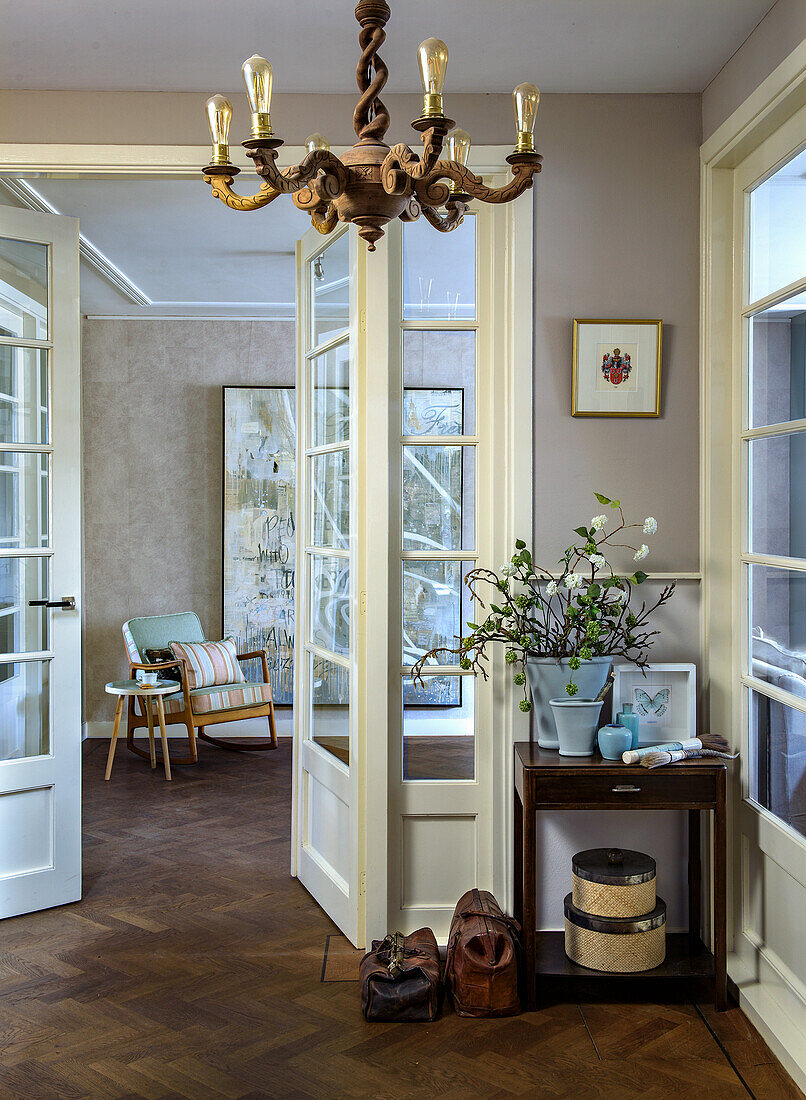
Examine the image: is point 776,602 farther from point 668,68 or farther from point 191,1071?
point 191,1071

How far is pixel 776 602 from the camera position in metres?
2.66

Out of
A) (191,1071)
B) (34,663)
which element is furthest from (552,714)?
(34,663)

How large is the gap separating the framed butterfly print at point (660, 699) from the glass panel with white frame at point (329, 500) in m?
0.93

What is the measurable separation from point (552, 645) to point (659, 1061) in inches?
45.1

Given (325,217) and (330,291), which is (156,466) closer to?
(330,291)

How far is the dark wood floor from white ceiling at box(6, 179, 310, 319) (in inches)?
104

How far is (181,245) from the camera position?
475 centimetres

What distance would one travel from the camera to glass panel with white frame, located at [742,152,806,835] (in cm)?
250

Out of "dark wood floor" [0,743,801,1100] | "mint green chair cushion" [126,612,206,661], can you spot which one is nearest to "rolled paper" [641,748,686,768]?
"dark wood floor" [0,743,801,1100]

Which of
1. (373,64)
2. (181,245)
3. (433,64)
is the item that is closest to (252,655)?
(181,245)

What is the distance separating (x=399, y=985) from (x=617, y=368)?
1983 mm

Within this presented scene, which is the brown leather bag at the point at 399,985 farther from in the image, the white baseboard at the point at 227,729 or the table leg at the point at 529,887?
the white baseboard at the point at 227,729

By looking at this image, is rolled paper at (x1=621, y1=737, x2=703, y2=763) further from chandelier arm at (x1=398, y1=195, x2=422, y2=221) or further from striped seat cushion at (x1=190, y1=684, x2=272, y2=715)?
striped seat cushion at (x1=190, y1=684, x2=272, y2=715)

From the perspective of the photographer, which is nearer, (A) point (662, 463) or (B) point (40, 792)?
(A) point (662, 463)
